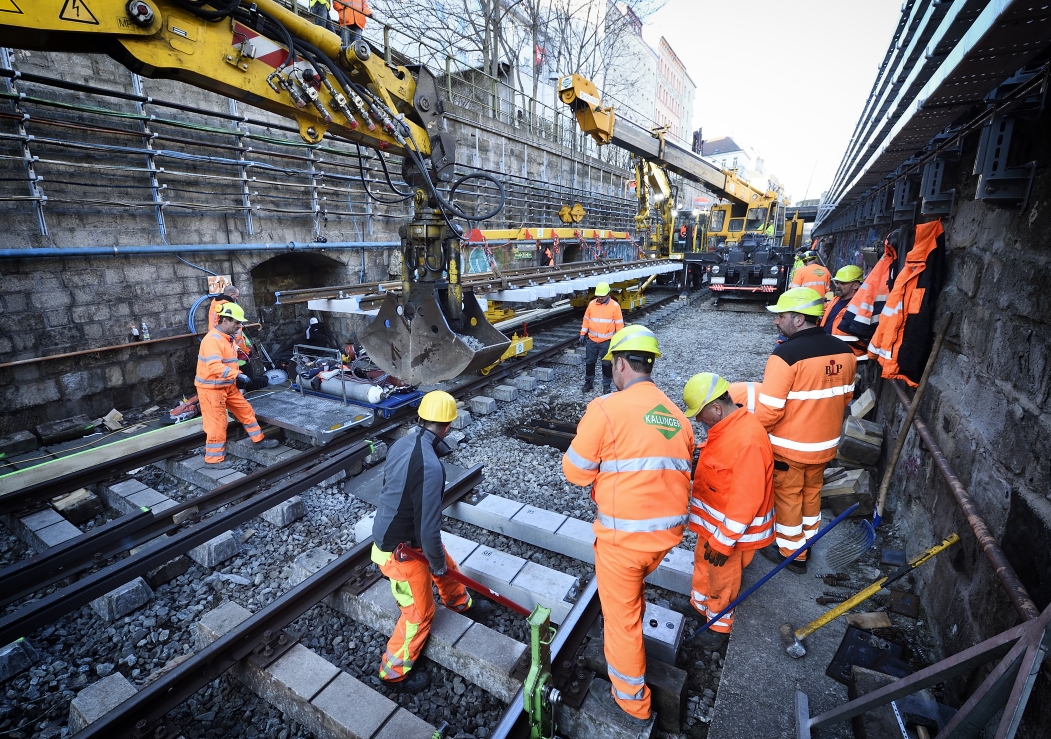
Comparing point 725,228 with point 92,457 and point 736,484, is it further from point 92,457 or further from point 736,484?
point 92,457

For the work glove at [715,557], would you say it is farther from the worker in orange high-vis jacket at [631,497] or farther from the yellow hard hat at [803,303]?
the yellow hard hat at [803,303]

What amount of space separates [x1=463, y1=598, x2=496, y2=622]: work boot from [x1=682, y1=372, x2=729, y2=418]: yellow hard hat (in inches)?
81.6

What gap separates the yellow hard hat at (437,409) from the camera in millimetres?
2783

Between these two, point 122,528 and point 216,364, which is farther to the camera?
point 216,364

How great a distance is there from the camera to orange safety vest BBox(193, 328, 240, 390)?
532 cm


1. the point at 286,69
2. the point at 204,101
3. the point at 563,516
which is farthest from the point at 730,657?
the point at 204,101

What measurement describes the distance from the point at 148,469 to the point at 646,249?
15.7 m

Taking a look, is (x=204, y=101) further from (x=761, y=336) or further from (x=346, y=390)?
(x=761, y=336)

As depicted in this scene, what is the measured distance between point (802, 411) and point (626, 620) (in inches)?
78.8

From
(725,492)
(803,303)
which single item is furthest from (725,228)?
(725,492)

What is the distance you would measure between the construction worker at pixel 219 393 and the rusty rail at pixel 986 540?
6.42 m

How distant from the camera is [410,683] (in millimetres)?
2916

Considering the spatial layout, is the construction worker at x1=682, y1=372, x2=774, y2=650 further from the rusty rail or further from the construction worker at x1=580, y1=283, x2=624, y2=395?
the construction worker at x1=580, y1=283, x2=624, y2=395

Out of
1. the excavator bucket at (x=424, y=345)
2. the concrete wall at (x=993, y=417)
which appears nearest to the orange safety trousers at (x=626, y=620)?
the concrete wall at (x=993, y=417)
